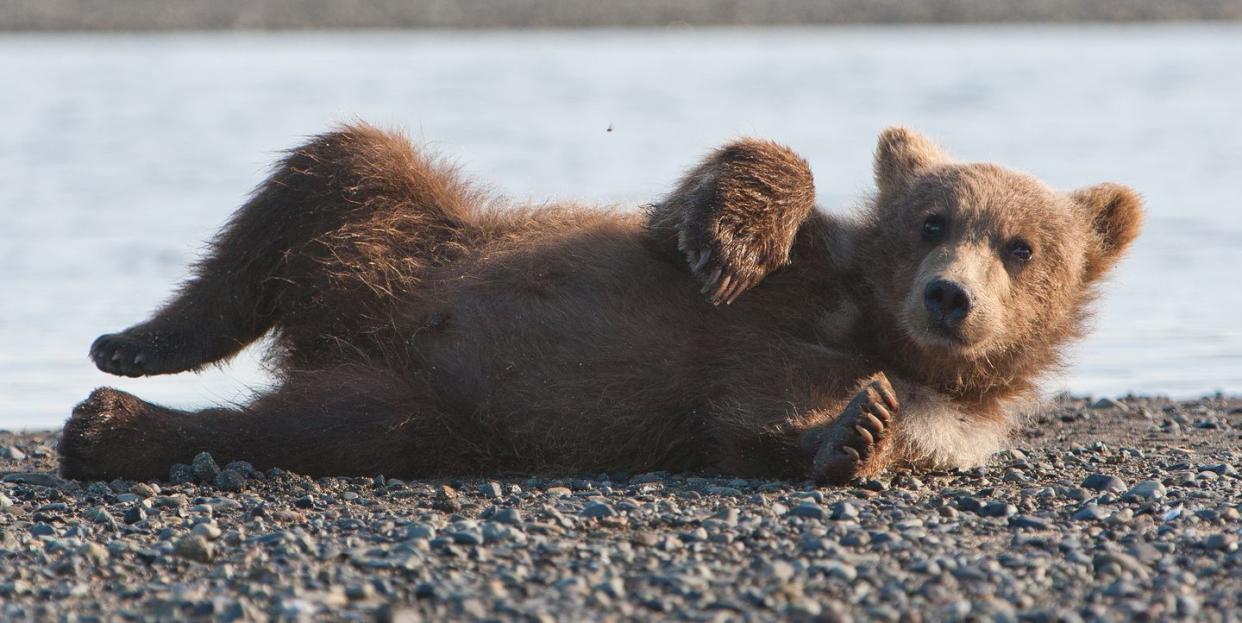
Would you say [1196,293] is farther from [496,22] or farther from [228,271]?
[496,22]

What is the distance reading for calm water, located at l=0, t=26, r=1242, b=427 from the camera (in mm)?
10859

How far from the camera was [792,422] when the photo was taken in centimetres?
629

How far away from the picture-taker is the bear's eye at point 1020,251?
6531 millimetres

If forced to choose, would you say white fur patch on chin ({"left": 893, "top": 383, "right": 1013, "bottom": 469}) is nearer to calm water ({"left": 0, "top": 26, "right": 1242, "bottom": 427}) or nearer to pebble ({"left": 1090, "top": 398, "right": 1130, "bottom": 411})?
calm water ({"left": 0, "top": 26, "right": 1242, "bottom": 427})

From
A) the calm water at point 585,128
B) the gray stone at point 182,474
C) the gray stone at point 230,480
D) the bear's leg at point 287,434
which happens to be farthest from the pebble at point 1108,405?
the gray stone at point 182,474

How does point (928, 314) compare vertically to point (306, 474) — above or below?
above

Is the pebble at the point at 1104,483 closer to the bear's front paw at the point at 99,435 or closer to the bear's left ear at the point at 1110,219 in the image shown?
the bear's left ear at the point at 1110,219

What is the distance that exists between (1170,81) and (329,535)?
2508cm

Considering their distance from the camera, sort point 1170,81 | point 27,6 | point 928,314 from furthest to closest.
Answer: point 27,6
point 1170,81
point 928,314

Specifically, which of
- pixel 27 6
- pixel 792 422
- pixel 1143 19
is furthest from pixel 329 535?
pixel 1143 19

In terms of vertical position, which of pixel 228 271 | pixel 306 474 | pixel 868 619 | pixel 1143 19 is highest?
pixel 1143 19

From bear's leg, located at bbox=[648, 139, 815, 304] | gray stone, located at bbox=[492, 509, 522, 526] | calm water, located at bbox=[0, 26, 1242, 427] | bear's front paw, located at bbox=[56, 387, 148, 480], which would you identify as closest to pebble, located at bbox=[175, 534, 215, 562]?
gray stone, located at bbox=[492, 509, 522, 526]

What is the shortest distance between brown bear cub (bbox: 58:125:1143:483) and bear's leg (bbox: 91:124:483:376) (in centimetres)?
2

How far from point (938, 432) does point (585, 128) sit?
15.2 meters
